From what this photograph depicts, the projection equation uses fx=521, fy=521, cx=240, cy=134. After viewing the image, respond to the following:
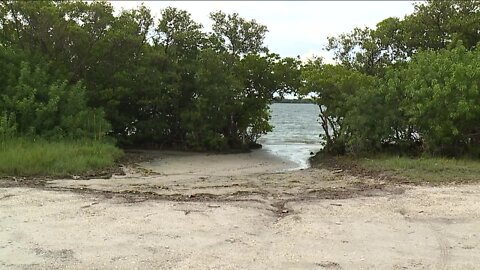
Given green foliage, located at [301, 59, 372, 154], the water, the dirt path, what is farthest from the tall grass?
green foliage, located at [301, 59, 372, 154]

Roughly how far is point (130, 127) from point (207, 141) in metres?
3.70

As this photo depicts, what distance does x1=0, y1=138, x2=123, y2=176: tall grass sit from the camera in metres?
13.9

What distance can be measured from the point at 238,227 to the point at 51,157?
28.3 ft

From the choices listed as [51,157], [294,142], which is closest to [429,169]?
[51,157]

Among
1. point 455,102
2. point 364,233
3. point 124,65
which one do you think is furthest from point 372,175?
point 124,65

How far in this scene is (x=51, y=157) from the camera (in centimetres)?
1480

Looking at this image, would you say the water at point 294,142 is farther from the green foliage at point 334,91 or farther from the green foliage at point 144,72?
the green foliage at point 144,72

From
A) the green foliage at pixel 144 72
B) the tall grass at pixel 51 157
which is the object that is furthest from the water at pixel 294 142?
the tall grass at pixel 51 157

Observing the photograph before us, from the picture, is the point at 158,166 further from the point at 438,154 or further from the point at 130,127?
the point at 438,154

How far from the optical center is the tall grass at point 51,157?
1386 centimetres

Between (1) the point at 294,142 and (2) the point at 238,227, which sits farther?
(1) the point at 294,142

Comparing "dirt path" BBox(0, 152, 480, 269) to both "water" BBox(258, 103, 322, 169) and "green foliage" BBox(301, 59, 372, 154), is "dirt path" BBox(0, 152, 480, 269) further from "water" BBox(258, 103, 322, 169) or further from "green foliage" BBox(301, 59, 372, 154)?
"water" BBox(258, 103, 322, 169)

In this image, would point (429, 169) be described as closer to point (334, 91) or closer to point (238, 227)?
point (334, 91)

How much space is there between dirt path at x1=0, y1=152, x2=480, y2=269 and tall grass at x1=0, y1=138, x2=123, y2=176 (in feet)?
5.95
